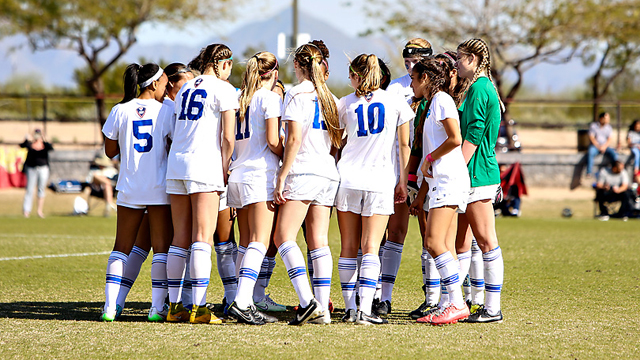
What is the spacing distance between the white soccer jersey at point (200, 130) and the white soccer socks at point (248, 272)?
53 cm

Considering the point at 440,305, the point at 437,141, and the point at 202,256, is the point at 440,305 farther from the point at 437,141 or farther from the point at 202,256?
the point at 202,256

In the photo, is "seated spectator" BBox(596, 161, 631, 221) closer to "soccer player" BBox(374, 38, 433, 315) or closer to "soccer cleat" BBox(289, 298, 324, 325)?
"soccer player" BBox(374, 38, 433, 315)

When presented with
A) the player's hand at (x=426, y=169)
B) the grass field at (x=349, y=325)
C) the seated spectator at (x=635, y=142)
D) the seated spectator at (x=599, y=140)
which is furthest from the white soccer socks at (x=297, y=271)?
the seated spectator at (x=635, y=142)

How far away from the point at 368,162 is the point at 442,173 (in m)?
0.53

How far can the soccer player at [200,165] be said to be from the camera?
197 inches

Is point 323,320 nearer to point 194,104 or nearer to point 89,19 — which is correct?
point 194,104

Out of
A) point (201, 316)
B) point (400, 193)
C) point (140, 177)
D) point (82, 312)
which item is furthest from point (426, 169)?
point (82, 312)

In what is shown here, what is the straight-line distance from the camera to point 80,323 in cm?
514

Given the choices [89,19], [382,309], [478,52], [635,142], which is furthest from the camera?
[89,19]

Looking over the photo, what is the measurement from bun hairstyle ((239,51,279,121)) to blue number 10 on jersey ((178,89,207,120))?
286mm

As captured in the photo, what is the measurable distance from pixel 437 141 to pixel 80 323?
291cm

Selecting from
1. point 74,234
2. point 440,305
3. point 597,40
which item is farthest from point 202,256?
point 597,40

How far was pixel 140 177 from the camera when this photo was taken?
5199mm

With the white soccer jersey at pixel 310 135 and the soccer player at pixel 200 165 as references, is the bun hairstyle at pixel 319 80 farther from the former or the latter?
the soccer player at pixel 200 165
